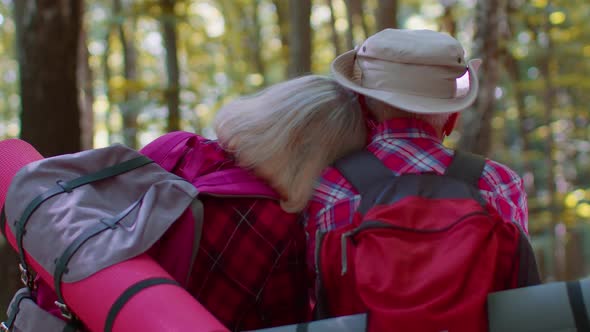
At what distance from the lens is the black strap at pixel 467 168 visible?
7.28 ft

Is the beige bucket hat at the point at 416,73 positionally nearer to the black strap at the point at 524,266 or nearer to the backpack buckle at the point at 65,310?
the black strap at the point at 524,266

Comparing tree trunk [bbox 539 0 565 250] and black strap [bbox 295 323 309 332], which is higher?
black strap [bbox 295 323 309 332]

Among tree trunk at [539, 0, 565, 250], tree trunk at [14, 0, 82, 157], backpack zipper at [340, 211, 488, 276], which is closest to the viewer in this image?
backpack zipper at [340, 211, 488, 276]

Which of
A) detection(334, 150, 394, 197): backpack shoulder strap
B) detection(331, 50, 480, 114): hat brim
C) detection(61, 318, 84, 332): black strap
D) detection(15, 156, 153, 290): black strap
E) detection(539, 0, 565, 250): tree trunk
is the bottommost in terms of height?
detection(539, 0, 565, 250): tree trunk

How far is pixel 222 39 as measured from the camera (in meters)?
18.3

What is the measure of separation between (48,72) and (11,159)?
10.3 feet

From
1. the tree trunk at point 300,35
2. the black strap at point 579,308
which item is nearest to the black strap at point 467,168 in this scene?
the black strap at point 579,308

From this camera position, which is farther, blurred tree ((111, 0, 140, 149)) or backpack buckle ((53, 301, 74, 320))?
blurred tree ((111, 0, 140, 149))

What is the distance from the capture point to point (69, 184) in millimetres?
2277

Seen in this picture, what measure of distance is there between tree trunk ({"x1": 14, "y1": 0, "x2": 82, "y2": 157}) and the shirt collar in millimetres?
3586

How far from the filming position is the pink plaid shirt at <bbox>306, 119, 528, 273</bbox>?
2.24 metres

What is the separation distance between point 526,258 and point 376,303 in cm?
51

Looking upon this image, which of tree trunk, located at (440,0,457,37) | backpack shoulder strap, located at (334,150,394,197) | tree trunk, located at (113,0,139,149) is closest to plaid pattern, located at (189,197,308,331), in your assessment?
backpack shoulder strap, located at (334,150,394,197)

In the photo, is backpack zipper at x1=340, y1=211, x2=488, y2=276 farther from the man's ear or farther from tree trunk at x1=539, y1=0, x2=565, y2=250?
tree trunk at x1=539, y1=0, x2=565, y2=250
